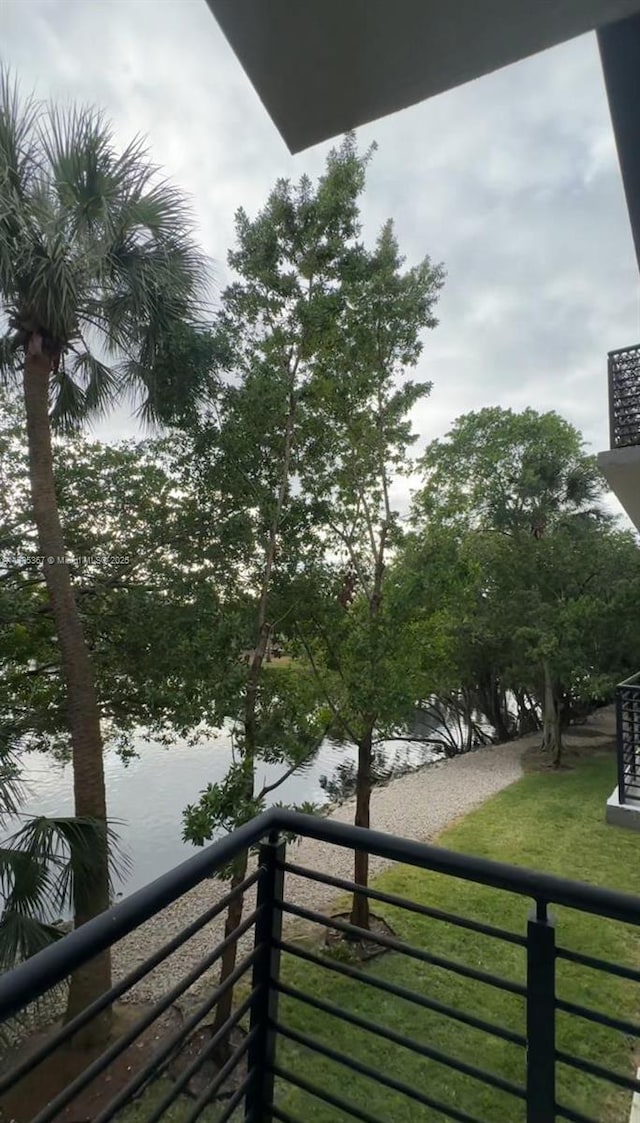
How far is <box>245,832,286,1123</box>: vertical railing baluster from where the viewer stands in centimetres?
115

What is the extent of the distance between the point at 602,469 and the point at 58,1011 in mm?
5785

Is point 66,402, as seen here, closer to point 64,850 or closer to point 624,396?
point 64,850

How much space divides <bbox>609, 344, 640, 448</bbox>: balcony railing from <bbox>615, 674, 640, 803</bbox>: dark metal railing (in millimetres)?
2102

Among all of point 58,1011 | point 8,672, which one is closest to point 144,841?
point 58,1011

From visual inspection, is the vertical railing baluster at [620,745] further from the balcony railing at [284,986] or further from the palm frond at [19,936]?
the palm frond at [19,936]

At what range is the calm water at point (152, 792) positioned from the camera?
627 cm

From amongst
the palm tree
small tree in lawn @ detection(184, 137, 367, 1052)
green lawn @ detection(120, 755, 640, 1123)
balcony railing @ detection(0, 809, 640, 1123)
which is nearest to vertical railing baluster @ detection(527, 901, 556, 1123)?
balcony railing @ detection(0, 809, 640, 1123)

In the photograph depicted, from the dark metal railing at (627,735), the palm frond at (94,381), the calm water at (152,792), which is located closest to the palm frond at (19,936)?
the calm water at (152,792)

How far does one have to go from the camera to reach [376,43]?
83cm

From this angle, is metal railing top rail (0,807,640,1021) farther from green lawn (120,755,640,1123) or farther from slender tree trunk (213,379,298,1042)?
slender tree trunk (213,379,298,1042)

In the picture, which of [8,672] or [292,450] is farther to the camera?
[8,672]

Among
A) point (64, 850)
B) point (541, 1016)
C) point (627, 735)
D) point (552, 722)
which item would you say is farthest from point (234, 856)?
point (552, 722)

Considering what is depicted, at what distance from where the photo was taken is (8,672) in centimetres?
484

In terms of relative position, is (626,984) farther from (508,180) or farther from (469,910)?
(508,180)
